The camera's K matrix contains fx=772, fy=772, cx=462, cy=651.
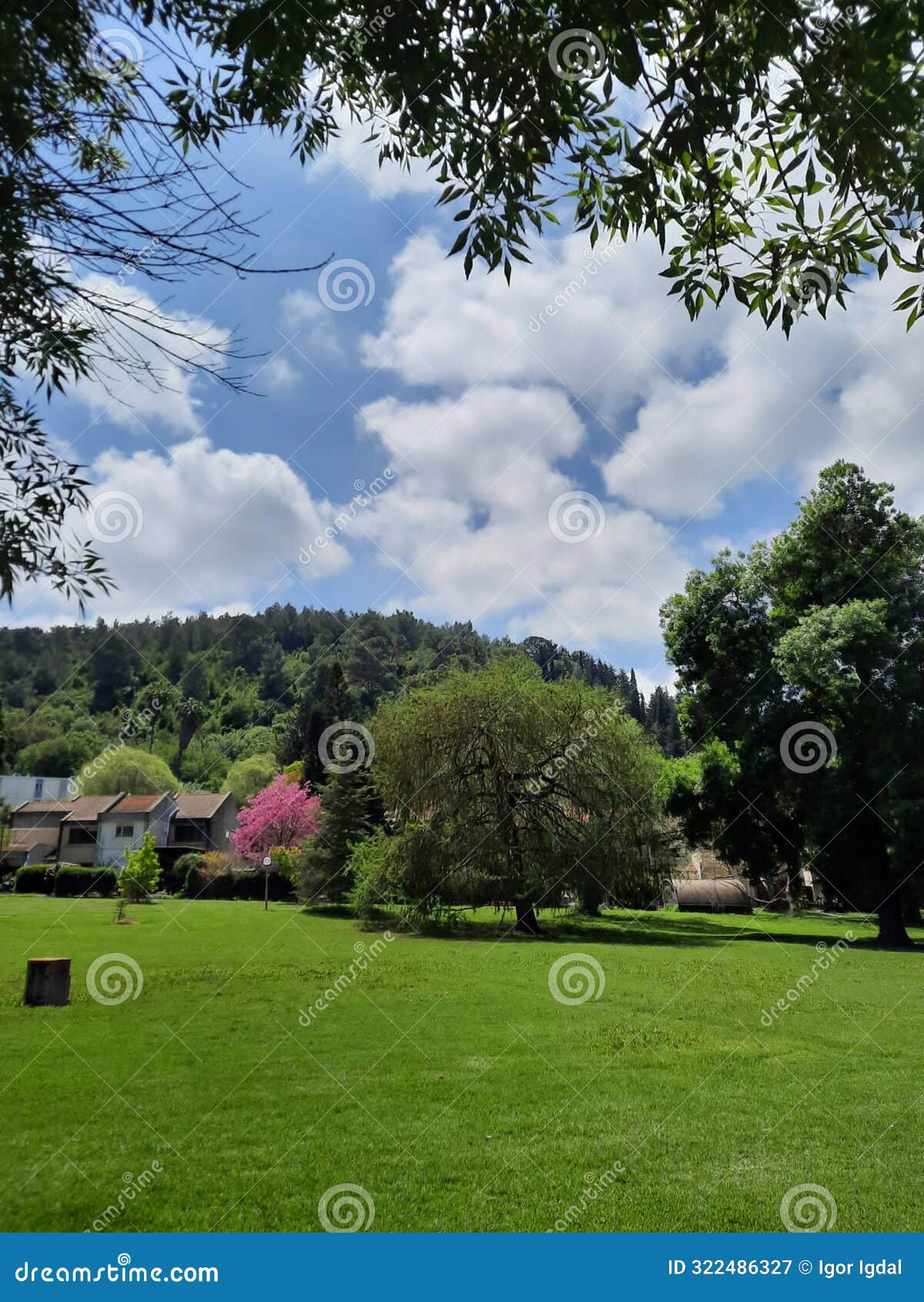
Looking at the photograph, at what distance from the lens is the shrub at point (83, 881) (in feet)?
34.1

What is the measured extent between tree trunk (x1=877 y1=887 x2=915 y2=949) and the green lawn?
879 cm

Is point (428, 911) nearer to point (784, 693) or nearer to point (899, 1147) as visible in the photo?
point (784, 693)

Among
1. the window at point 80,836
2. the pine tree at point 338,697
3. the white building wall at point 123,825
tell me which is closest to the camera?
the window at point 80,836

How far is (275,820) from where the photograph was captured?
107 feet

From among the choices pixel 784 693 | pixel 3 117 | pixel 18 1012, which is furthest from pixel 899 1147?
pixel 784 693

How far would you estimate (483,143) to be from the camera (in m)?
3.18

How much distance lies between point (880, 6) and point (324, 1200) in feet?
18.0

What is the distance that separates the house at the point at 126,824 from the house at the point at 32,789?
4.75 metres

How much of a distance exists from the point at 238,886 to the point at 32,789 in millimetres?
24781

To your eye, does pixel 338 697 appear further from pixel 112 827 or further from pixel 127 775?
pixel 127 775

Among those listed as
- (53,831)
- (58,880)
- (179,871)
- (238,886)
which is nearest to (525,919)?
(179,871)

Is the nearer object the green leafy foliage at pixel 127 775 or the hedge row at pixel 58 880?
the green leafy foliage at pixel 127 775

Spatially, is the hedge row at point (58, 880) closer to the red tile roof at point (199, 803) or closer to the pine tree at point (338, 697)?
the red tile roof at point (199, 803)

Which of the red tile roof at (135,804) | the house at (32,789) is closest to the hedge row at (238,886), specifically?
the red tile roof at (135,804)
